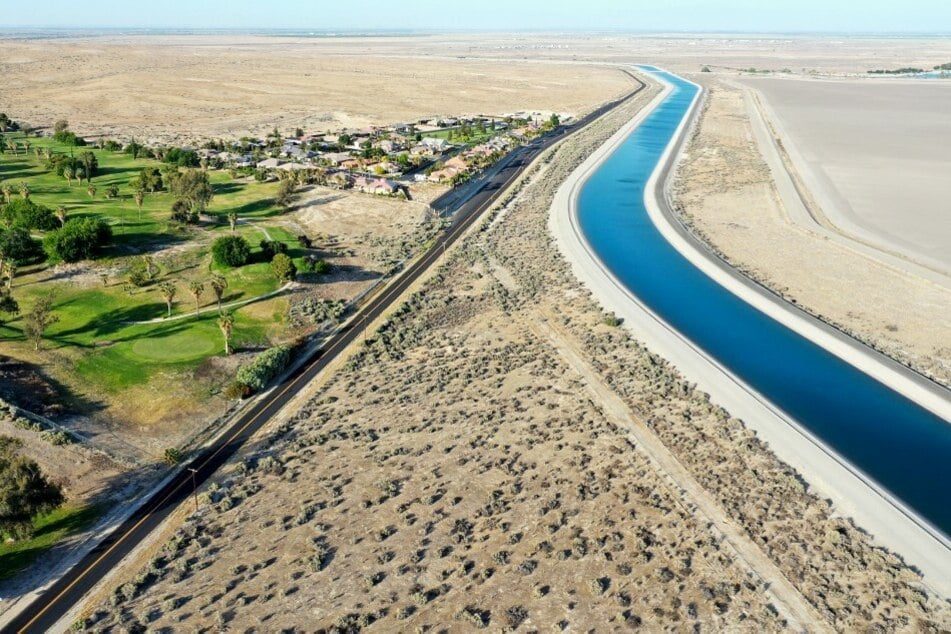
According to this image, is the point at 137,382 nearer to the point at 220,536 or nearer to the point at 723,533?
the point at 220,536

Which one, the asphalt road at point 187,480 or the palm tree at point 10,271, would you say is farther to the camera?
the palm tree at point 10,271

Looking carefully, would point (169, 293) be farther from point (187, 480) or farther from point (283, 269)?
point (187, 480)

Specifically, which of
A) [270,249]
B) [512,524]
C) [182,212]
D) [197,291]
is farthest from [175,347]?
[182,212]

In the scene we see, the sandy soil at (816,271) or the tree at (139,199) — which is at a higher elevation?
the tree at (139,199)

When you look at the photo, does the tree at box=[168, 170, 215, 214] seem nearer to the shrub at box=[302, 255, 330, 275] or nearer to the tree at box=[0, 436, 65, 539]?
the shrub at box=[302, 255, 330, 275]

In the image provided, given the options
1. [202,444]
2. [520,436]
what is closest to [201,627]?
[202,444]

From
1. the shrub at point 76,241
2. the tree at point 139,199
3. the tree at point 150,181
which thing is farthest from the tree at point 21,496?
the tree at point 150,181

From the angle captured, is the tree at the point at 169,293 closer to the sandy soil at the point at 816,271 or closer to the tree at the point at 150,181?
the tree at the point at 150,181
